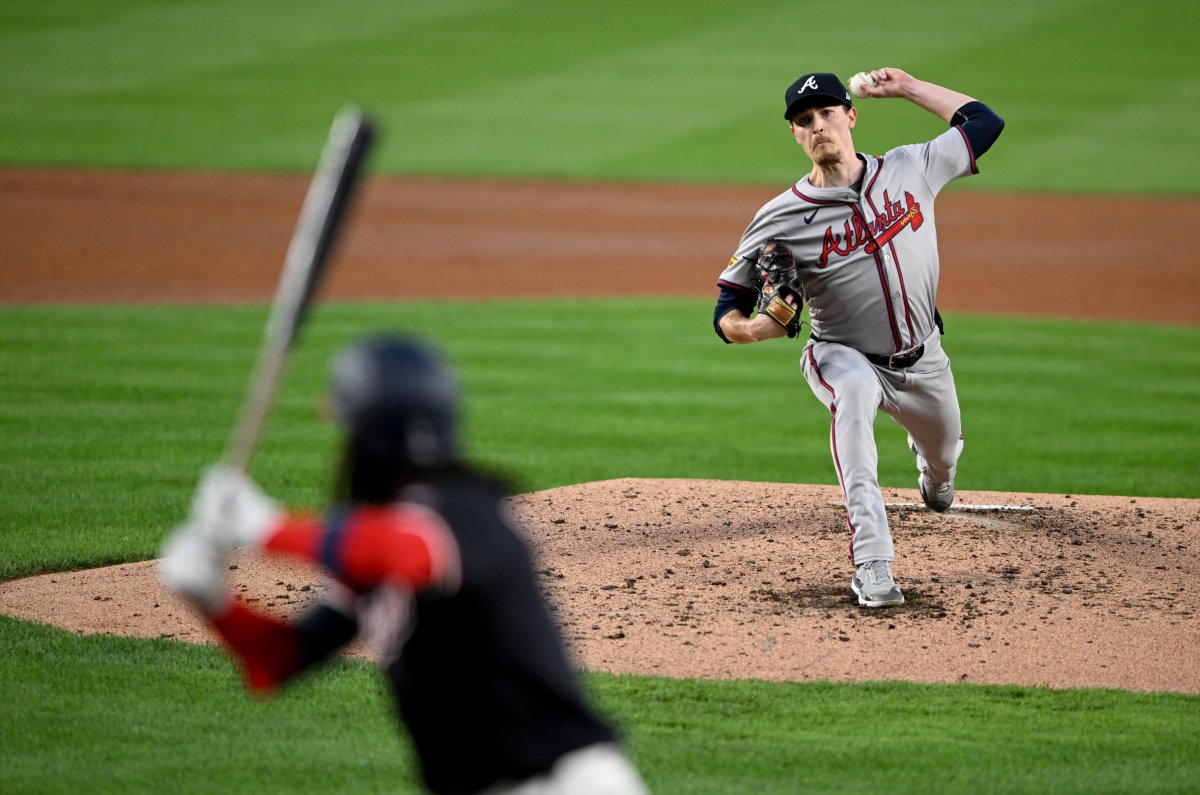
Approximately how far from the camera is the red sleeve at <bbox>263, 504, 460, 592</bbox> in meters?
2.64

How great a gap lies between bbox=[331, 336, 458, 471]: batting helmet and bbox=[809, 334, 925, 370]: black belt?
13.9 ft

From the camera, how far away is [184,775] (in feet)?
15.4

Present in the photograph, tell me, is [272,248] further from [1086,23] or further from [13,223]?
[1086,23]

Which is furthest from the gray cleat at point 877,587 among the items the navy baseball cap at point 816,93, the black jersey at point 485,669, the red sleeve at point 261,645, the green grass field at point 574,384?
the red sleeve at point 261,645

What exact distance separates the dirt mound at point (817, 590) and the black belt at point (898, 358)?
95 cm

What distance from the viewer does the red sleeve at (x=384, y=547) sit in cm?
264

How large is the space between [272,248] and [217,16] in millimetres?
19791

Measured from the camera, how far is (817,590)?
22.0ft

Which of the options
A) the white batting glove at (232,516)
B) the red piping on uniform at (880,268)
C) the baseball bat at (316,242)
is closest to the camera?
the white batting glove at (232,516)

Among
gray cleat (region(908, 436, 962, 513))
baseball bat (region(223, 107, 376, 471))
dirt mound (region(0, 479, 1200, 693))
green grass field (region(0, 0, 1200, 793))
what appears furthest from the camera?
gray cleat (region(908, 436, 962, 513))

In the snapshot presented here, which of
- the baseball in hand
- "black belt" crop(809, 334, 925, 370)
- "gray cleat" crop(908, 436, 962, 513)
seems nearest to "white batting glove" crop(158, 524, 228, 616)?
"black belt" crop(809, 334, 925, 370)

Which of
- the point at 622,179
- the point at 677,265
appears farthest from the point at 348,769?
the point at 622,179

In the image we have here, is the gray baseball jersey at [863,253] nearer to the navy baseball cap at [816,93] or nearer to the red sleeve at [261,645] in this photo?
the navy baseball cap at [816,93]

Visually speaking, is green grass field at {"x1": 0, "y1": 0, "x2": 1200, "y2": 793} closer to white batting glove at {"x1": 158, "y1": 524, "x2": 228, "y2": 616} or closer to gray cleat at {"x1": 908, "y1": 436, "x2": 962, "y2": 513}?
gray cleat at {"x1": 908, "y1": 436, "x2": 962, "y2": 513}
